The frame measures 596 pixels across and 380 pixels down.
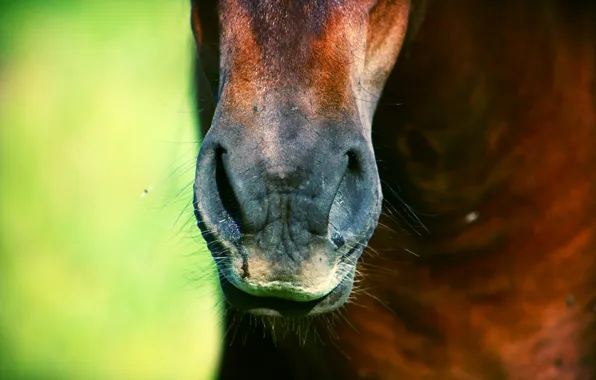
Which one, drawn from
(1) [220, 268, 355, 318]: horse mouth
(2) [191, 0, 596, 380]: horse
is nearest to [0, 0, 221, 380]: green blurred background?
(2) [191, 0, 596, 380]: horse

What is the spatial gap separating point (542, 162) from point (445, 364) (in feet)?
1.91

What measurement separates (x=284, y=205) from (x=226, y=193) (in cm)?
12

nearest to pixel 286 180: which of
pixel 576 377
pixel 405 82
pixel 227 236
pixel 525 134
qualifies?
pixel 227 236

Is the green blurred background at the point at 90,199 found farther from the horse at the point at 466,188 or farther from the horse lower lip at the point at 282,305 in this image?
the horse lower lip at the point at 282,305

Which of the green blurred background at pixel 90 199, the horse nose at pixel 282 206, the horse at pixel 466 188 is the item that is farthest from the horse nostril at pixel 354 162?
the green blurred background at pixel 90 199

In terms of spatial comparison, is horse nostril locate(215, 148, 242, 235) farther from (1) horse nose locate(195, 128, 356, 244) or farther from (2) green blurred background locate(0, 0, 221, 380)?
(2) green blurred background locate(0, 0, 221, 380)

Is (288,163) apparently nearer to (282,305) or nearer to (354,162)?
(354,162)

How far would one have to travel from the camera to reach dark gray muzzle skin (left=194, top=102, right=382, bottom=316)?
6.10ft

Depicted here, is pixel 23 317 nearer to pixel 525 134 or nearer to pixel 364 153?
pixel 525 134

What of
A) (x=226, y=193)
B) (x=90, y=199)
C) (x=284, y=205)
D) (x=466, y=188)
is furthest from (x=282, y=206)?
(x=90, y=199)

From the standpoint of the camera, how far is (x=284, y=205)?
6.11ft

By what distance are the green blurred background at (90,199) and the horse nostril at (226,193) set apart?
241 centimetres

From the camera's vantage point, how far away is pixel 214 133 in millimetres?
1939

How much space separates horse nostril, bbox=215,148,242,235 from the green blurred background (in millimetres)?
2406
